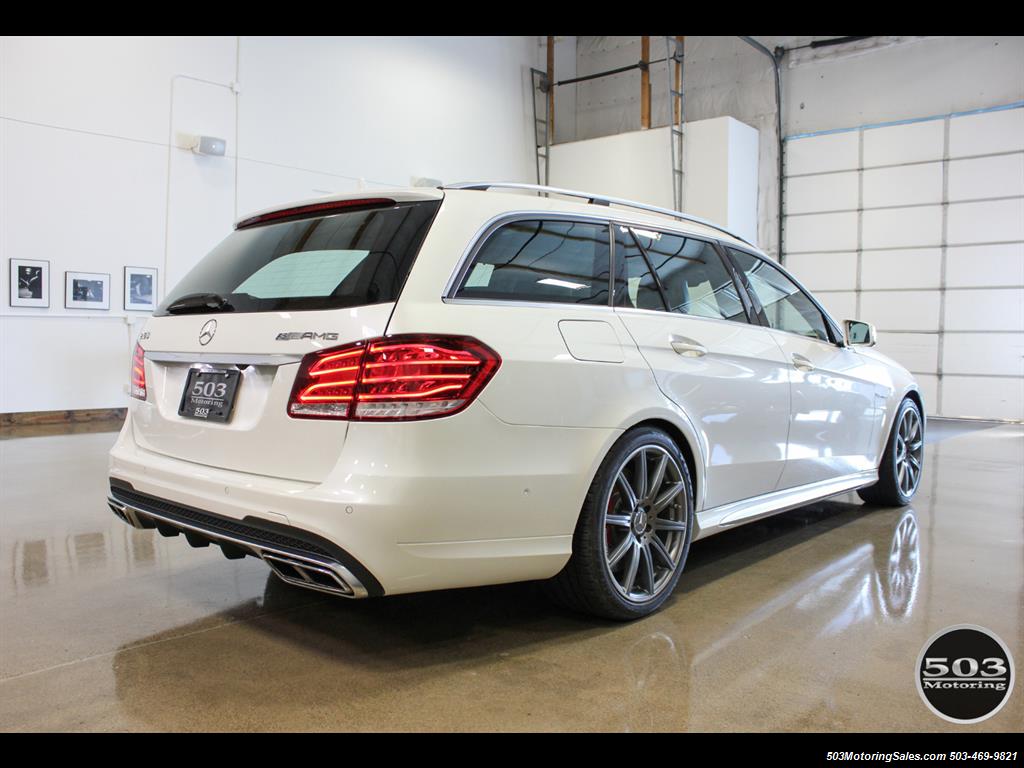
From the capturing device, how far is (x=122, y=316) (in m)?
9.90

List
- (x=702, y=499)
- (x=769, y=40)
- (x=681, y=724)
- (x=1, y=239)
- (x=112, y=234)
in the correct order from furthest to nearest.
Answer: (x=769, y=40) → (x=112, y=234) → (x=1, y=239) → (x=702, y=499) → (x=681, y=724)

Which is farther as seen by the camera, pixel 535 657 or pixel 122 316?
pixel 122 316

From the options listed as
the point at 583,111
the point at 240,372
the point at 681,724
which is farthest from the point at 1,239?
the point at 583,111

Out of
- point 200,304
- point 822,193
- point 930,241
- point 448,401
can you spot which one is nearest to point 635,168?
point 822,193

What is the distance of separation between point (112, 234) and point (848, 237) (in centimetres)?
1042

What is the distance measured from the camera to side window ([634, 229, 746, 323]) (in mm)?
3082

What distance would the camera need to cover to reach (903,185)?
12.7 metres

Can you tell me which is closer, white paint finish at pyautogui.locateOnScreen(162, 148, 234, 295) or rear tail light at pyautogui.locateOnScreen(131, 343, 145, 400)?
rear tail light at pyautogui.locateOnScreen(131, 343, 145, 400)

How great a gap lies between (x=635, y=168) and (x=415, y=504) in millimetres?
12800

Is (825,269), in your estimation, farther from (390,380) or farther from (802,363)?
(390,380)

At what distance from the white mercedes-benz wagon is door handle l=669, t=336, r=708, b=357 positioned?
0.04 feet

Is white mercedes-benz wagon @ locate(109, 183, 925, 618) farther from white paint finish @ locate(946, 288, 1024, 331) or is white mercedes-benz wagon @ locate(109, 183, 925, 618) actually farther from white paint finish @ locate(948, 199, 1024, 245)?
white paint finish @ locate(948, 199, 1024, 245)

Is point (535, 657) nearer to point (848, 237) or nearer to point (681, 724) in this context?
point (681, 724)

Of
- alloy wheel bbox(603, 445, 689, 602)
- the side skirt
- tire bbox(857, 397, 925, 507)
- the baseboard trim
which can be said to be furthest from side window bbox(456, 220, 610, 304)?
the baseboard trim
